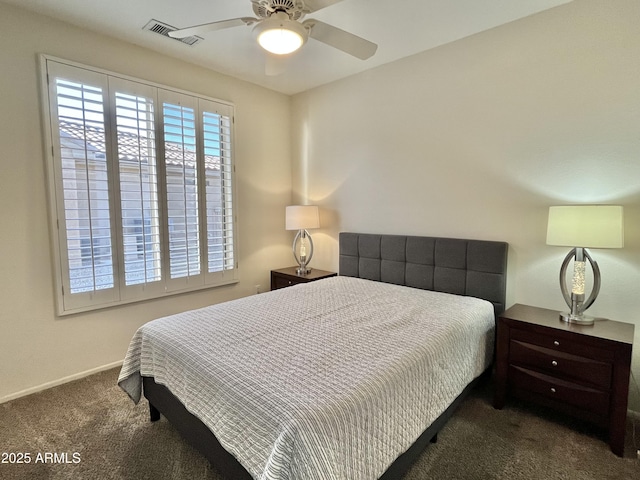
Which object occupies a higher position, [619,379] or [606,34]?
[606,34]

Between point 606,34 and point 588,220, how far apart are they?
4.08 feet

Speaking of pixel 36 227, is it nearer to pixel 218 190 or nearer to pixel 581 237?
pixel 218 190

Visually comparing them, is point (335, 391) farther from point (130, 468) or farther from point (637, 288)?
point (637, 288)

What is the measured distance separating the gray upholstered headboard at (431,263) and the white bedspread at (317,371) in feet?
0.77

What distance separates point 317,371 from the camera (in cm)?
144

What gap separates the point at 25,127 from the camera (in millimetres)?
2350

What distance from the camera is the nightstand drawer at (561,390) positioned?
1.91m

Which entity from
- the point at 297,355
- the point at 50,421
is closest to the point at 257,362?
the point at 297,355

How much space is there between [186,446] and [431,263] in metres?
2.30

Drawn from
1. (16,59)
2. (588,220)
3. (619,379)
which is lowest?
(619,379)

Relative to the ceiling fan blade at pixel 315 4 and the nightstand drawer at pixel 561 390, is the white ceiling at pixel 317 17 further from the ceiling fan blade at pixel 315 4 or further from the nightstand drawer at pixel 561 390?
the nightstand drawer at pixel 561 390

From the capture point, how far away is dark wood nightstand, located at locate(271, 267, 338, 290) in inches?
140

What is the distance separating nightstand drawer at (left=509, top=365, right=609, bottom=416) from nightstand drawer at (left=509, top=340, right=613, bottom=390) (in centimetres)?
4

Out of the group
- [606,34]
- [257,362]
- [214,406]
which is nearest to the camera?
[214,406]
